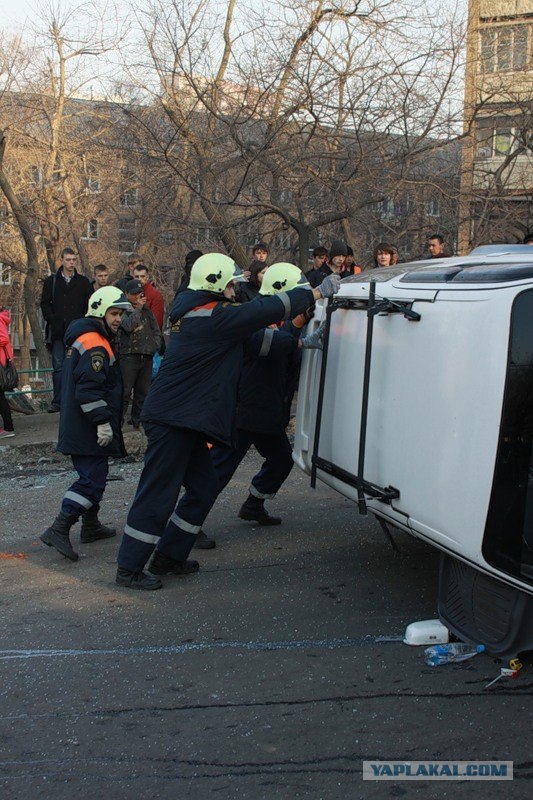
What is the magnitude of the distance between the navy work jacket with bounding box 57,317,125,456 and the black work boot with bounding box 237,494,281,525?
112 cm

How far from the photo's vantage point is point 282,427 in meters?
6.65

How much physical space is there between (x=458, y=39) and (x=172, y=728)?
10.8 metres

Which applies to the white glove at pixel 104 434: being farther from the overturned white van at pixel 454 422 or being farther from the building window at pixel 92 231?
the building window at pixel 92 231

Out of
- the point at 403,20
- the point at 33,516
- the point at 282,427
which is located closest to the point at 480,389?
the point at 282,427

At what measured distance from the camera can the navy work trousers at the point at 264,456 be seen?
6684 millimetres

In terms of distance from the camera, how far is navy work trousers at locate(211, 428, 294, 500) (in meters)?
6.68

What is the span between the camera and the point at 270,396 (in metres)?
6.55

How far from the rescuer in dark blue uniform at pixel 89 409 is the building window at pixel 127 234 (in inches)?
574

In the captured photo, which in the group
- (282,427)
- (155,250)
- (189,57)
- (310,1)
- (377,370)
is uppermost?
(310,1)

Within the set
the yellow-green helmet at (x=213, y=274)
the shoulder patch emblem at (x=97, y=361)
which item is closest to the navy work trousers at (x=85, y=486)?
the shoulder patch emblem at (x=97, y=361)

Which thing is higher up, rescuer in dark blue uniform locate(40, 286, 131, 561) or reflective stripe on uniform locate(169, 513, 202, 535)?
rescuer in dark blue uniform locate(40, 286, 131, 561)

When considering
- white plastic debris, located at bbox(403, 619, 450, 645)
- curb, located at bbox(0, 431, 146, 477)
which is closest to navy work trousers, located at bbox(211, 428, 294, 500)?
white plastic debris, located at bbox(403, 619, 450, 645)

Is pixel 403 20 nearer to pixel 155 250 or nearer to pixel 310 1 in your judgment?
pixel 310 1

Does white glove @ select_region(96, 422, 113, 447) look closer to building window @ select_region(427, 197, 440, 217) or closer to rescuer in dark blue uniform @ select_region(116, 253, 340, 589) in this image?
rescuer in dark blue uniform @ select_region(116, 253, 340, 589)
